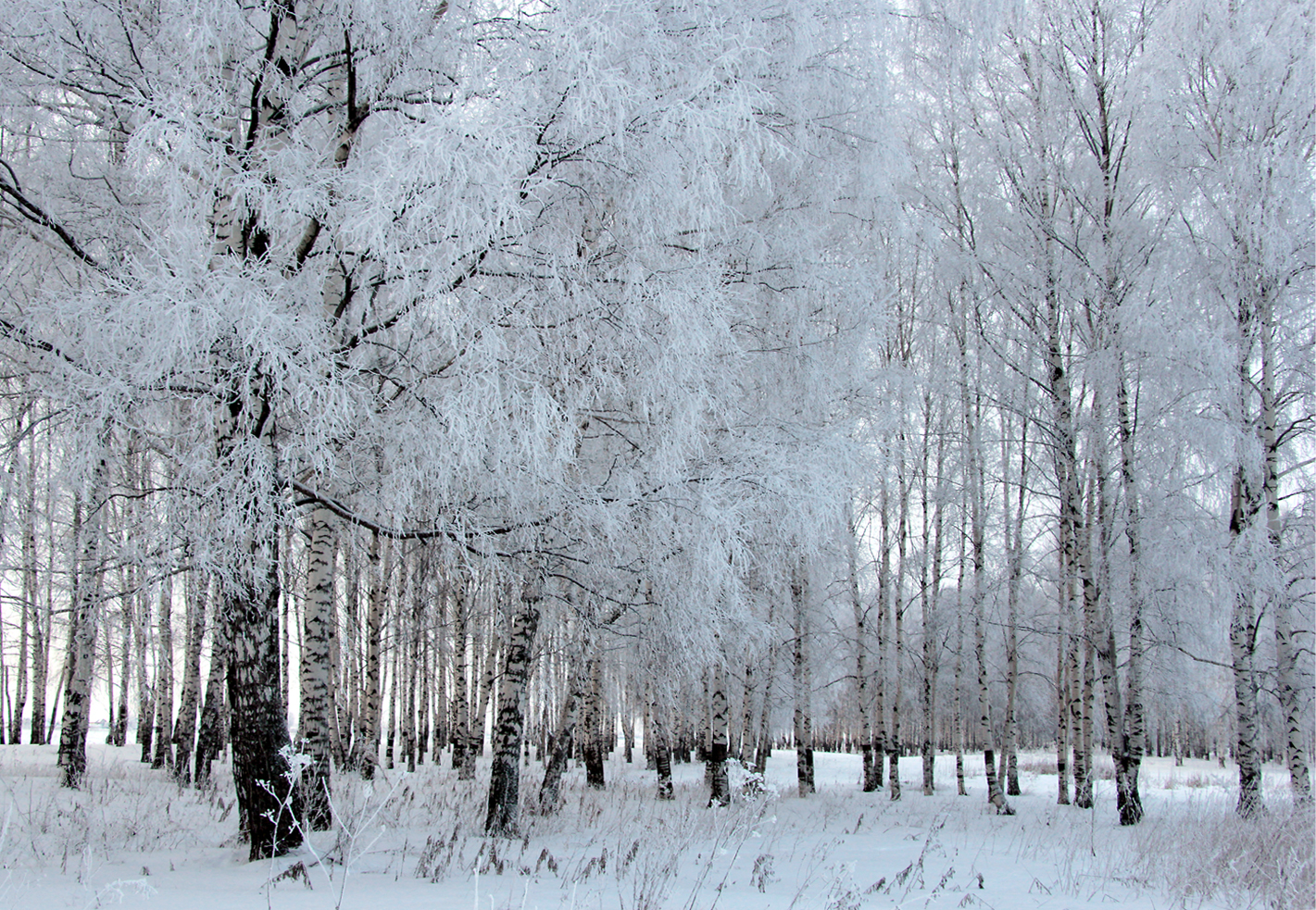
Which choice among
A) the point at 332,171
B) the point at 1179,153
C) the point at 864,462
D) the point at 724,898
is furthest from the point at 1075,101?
the point at 724,898

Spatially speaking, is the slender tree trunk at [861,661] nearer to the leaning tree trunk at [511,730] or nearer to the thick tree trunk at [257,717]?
the leaning tree trunk at [511,730]

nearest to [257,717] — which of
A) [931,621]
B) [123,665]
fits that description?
[931,621]

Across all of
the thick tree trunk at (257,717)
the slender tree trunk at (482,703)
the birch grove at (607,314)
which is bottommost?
the slender tree trunk at (482,703)

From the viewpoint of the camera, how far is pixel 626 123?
525 cm

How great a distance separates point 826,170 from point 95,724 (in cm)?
7713

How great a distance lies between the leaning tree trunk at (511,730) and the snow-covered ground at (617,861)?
0.27 m

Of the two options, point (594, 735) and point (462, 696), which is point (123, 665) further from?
point (594, 735)

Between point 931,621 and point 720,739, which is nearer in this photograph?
point 720,739

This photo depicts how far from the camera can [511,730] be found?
7.26 meters

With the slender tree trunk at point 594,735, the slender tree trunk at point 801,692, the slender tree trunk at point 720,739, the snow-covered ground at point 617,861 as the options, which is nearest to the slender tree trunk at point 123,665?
the snow-covered ground at point 617,861

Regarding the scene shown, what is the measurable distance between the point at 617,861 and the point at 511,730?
233 centimetres

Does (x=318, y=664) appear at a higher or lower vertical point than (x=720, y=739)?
higher

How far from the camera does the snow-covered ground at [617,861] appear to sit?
14.3ft

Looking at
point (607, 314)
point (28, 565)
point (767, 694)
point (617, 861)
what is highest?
point (607, 314)
